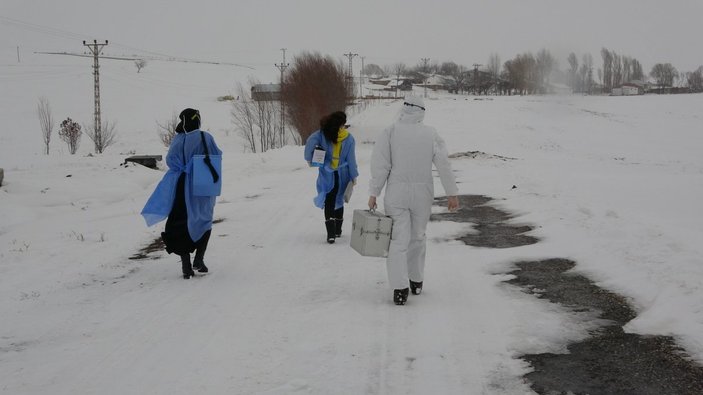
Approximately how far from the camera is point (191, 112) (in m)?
7.28

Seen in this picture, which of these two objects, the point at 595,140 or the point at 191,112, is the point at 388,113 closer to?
the point at 595,140

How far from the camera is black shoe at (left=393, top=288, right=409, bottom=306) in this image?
5.99m

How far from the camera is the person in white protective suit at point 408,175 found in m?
6.10

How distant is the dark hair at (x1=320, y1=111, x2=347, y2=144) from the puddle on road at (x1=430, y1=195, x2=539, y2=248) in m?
2.38

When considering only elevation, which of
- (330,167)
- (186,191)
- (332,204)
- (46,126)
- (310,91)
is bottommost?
(332,204)

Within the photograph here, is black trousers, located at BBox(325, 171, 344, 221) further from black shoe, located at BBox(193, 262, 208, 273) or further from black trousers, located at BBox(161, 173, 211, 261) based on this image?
black trousers, located at BBox(161, 173, 211, 261)

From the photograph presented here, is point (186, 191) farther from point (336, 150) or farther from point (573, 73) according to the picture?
point (573, 73)

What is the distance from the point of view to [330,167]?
9359 mm

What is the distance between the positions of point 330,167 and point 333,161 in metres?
0.10

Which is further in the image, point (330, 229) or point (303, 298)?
point (330, 229)

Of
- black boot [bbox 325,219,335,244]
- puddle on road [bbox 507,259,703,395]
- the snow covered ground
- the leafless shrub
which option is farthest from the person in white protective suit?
the leafless shrub

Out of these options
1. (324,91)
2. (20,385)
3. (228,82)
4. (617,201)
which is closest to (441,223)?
(617,201)

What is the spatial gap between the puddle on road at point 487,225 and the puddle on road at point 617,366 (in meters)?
3.15

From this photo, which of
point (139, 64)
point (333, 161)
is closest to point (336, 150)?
point (333, 161)
